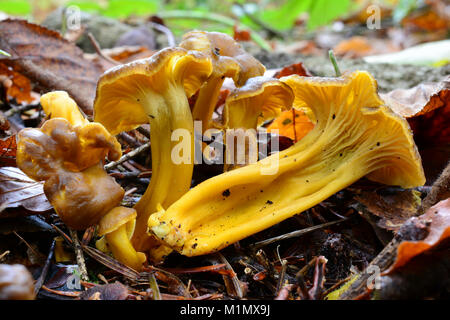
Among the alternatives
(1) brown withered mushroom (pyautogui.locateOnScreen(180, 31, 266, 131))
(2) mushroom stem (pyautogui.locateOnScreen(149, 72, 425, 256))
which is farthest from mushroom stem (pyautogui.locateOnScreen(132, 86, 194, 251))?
(1) brown withered mushroom (pyautogui.locateOnScreen(180, 31, 266, 131))

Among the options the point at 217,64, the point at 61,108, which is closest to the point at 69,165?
the point at 61,108

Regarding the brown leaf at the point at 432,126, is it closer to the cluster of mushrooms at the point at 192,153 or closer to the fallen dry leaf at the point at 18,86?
the cluster of mushrooms at the point at 192,153

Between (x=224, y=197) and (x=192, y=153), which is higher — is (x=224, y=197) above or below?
below

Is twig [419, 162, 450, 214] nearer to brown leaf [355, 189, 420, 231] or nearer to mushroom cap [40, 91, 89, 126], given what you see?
brown leaf [355, 189, 420, 231]

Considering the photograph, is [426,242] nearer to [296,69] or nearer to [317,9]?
[296,69]

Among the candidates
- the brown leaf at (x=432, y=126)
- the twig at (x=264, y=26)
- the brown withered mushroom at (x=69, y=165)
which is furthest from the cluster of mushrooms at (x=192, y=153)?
the twig at (x=264, y=26)

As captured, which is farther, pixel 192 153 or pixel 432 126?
pixel 432 126
